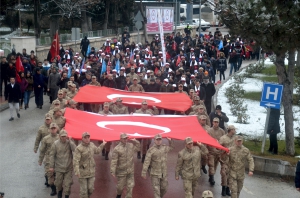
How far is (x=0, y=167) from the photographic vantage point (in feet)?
45.0

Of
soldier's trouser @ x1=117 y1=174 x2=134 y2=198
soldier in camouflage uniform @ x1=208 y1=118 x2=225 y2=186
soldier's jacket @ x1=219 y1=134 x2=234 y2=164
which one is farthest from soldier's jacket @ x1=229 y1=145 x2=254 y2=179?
soldier's trouser @ x1=117 y1=174 x2=134 y2=198

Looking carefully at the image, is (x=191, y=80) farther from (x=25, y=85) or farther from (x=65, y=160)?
(x=65, y=160)

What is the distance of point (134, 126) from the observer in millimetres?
13258

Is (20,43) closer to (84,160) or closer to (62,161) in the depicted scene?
(62,161)

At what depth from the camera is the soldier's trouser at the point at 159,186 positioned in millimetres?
11320

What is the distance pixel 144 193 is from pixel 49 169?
2.09 metres

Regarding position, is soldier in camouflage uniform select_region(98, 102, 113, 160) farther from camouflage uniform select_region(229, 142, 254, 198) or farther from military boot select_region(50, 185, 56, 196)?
camouflage uniform select_region(229, 142, 254, 198)

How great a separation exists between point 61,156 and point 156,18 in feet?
111

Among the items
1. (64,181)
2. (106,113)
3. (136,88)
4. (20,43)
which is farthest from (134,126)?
(20,43)

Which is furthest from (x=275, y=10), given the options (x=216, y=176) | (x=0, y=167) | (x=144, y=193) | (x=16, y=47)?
(x=16, y=47)

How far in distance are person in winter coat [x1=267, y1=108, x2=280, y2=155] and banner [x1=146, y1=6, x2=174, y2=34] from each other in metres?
28.4

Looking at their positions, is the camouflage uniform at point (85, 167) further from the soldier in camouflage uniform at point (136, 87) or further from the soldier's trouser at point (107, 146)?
the soldier in camouflage uniform at point (136, 87)

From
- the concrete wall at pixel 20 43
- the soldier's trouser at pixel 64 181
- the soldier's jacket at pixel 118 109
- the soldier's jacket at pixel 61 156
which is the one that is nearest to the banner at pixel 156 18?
the concrete wall at pixel 20 43

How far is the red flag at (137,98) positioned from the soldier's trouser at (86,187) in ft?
17.2
